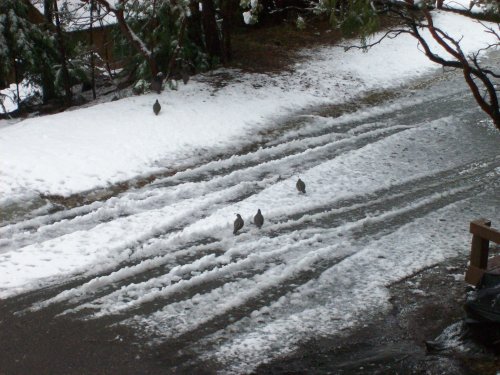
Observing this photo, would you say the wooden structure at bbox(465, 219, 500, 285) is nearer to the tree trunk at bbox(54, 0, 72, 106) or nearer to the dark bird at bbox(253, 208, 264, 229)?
the dark bird at bbox(253, 208, 264, 229)

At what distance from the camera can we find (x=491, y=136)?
11023 millimetres

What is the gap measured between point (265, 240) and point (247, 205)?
1005 millimetres

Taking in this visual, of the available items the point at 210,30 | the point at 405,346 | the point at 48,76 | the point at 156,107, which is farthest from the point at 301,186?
the point at 48,76

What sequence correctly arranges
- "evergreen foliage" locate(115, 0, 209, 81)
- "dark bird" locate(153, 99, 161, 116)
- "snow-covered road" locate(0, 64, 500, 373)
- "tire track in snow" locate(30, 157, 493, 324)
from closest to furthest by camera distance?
"snow-covered road" locate(0, 64, 500, 373) < "tire track in snow" locate(30, 157, 493, 324) < "dark bird" locate(153, 99, 161, 116) < "evergreen foliage" locate(115, 0, 209, 81)

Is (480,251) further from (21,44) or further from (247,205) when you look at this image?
(21,44)

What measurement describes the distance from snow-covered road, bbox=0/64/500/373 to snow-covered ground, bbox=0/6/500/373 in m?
0.02

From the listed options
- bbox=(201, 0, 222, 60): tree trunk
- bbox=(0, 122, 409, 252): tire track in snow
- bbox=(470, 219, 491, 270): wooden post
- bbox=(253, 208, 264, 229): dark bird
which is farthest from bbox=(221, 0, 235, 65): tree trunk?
bbox=(470, 219, 491, 270): wooden post

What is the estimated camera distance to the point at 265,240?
7.50 m

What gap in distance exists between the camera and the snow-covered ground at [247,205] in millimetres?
6156

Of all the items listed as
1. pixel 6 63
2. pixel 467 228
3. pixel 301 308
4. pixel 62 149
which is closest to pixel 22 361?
pixel 301 308

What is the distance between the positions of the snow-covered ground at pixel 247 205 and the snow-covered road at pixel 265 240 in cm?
2

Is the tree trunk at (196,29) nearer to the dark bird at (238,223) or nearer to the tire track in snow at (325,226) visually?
the tire track in snow at (325,226)

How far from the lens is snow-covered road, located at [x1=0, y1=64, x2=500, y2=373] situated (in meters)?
5.96

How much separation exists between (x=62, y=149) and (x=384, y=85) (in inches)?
280
